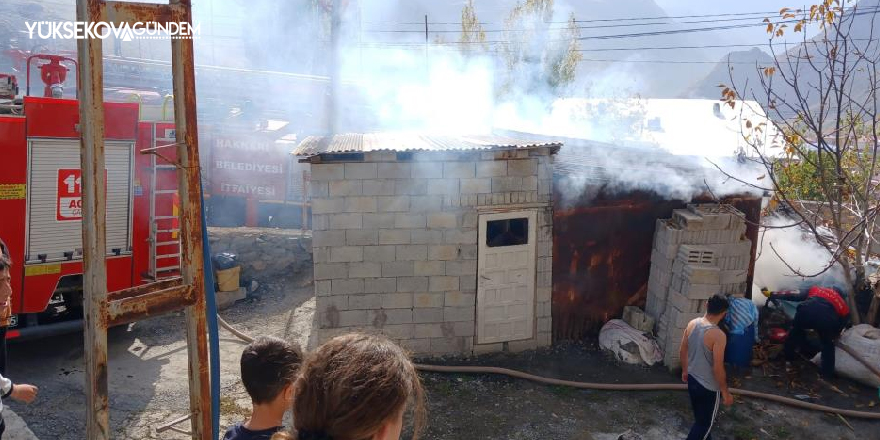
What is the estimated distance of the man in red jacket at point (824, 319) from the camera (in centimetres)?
784

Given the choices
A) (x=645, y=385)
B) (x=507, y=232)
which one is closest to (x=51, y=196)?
(x=507, y=232)

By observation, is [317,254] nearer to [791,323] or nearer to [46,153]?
[46,153]

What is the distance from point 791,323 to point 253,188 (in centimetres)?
1137

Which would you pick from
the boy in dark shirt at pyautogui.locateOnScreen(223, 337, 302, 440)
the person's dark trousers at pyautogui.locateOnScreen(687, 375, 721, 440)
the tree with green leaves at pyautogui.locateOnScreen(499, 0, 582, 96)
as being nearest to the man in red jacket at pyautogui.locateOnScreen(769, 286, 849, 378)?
the person's dark trousers at pyautogui.locateOnScreen(687, 375, 721, 440)

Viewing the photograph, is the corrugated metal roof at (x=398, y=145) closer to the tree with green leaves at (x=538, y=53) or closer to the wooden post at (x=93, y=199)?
the wooden post at (x=93, y=199)

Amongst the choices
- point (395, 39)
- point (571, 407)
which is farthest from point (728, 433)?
point (395, 39)

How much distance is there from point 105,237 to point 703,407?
5.08 m

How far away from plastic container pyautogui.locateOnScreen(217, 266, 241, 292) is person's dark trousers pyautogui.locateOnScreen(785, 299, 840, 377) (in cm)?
851

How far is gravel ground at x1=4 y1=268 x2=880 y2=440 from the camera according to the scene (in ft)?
22.2

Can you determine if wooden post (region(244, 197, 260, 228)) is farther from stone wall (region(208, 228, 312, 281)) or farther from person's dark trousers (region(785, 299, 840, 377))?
person's dark trousers (region(785, 299, 840, 377))

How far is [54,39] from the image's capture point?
90.9 feet

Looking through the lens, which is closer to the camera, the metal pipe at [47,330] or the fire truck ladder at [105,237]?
the fire truck ladder at [105,237]

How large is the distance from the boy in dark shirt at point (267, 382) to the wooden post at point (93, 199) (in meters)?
0.93

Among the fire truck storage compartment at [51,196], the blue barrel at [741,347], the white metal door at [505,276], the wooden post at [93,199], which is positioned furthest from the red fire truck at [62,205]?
the blue barrel at [741,347]
